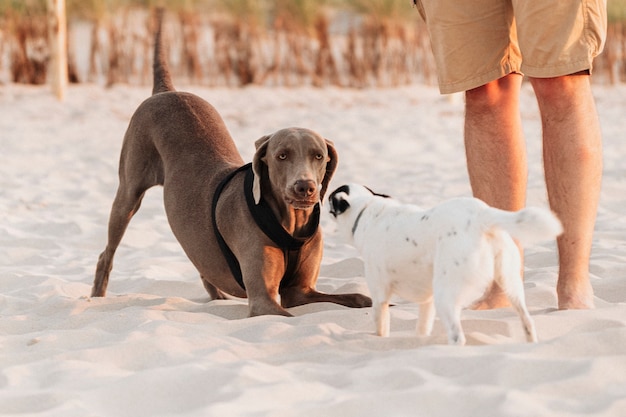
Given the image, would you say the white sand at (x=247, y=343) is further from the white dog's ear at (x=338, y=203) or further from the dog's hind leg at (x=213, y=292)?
the white dog's ear at (x=338, y=203)

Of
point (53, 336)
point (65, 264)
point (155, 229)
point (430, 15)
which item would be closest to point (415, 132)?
point (155, 229)

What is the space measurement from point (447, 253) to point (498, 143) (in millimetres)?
1319

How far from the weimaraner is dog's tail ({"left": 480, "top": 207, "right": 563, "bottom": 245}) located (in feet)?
4.05

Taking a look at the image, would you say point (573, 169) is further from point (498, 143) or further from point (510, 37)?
point (510, 37)

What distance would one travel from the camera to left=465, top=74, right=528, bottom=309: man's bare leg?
4105mm

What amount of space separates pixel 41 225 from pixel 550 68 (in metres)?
4.21

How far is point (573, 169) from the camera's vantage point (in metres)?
3.70

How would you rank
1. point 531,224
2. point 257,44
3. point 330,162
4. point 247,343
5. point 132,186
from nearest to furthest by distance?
1. point 531,224
2. point 247,343
3. point 330,162
4. point 132,186
5. point 257,44

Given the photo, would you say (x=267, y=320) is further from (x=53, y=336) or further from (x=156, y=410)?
(x=156, y=410)

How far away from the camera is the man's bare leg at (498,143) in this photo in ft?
13.5

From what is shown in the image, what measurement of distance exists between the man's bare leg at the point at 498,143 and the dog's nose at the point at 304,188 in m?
0.79

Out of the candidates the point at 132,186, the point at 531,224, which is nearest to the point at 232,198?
the point at 132,186

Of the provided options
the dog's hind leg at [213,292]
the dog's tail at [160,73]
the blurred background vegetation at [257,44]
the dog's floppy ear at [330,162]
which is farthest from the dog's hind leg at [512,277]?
the blurred background vegetation at [257,44]

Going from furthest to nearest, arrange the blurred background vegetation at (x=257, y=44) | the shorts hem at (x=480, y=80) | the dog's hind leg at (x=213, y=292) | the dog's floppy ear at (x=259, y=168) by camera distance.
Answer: the blurred background vegetation at (x=257, y=44) < the dog's hind leg at (x=213, y=292) < the dog's floppy ear at (x=259, y=168) < the shorts hem at (x=480, y=80)
